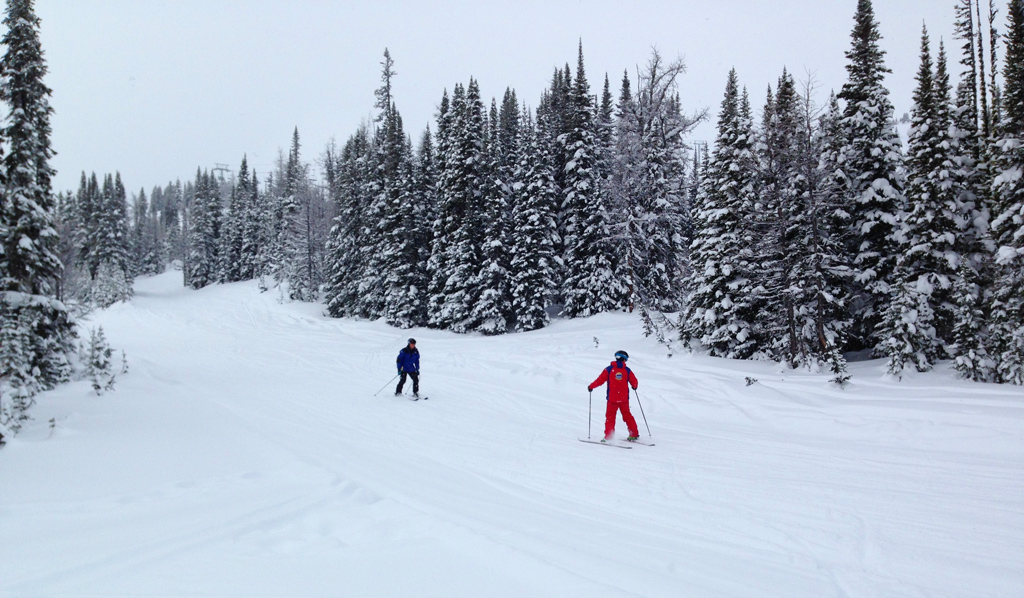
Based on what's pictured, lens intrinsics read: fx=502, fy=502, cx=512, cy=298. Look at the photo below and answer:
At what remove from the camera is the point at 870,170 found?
57.9 ft

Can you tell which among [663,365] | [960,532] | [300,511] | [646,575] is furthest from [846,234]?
[300,511]

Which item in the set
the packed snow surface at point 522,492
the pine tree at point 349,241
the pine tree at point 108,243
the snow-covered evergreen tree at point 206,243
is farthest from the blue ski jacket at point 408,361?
the snow-covered evergreen tree at point 206,243

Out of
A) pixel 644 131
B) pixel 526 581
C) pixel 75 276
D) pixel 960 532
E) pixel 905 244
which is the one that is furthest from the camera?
pixel 75 276

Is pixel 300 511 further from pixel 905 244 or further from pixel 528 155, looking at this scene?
pixel 528 155

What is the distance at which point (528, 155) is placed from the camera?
3105 cm

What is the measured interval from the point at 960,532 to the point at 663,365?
11132 mm

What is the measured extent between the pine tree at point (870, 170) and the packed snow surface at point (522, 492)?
4.57 m

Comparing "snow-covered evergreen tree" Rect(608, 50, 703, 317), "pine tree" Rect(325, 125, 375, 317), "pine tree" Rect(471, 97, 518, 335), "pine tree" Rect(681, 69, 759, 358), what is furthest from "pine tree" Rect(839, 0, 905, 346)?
"pine tree" Rect(325, 125, 375, 317)

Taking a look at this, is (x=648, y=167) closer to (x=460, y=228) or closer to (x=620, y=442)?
(x=460, y=228)

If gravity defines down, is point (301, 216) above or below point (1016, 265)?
above

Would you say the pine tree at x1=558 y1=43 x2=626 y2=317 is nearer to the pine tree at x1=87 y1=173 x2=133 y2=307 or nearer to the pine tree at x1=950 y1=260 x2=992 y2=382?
the pine tree at x1=950 y1=260 x2=992 y2=382

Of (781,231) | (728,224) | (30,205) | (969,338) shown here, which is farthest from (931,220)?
(30,205)

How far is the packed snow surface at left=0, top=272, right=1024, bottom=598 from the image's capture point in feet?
14.8

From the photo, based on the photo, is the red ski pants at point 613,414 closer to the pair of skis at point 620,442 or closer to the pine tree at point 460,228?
the pair of skis at point 620,442
